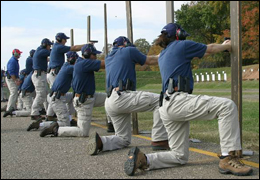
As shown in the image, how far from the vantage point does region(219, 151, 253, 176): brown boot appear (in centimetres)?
498

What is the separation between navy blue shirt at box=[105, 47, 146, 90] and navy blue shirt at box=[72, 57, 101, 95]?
50.7 inches

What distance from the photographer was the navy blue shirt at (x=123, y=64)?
7074 millimetres

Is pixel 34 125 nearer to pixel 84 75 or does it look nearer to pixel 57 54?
pixel 84 75

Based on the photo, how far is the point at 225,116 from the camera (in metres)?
5.14

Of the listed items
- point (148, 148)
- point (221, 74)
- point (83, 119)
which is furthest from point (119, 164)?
point (221, 74)

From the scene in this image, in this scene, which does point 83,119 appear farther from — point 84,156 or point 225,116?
point 225,116

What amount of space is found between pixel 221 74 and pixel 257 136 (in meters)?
31.7

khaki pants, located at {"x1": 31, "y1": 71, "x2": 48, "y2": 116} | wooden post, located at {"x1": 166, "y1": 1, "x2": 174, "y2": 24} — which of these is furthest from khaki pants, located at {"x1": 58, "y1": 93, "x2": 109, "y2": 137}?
khaki pants, located at {"x1": 31, "y1": 71, "x2": 48, "y2": 116}

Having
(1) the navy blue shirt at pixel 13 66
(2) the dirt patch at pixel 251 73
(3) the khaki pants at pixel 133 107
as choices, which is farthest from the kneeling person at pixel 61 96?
(2) the dirt patch at pixel 251 73

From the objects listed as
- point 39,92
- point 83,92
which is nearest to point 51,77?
point 39,92

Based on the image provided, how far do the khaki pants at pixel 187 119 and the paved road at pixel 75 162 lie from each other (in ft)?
0.52

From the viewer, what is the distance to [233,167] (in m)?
5.03

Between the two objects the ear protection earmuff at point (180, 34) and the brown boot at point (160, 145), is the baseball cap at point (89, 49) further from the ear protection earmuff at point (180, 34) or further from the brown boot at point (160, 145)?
the ear protection earmuff at point (180, 34)

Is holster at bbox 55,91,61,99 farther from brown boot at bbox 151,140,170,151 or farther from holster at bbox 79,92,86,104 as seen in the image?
brown boot at bbox 151,140,170,151
